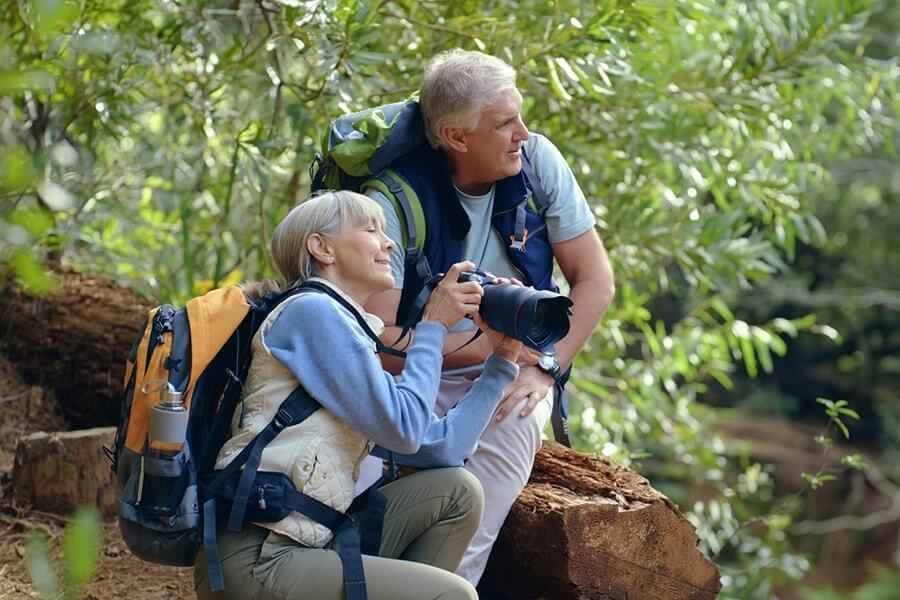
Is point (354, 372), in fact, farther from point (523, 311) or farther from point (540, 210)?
point (540, 210)

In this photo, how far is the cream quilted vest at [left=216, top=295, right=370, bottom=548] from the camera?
2.20 m

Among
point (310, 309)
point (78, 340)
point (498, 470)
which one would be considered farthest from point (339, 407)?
point (78, 340)

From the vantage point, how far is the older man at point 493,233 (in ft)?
9.24

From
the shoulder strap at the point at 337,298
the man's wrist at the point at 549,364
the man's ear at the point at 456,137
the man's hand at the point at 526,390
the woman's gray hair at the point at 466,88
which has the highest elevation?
the woman's gray hair at the point at 466,88

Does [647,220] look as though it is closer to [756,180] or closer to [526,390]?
[756,180]

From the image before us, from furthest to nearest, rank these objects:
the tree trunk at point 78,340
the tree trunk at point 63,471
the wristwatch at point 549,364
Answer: the tree trunk at point 78,340 → the tree trunk at point 63,471 → the wristwatch at point 549,364

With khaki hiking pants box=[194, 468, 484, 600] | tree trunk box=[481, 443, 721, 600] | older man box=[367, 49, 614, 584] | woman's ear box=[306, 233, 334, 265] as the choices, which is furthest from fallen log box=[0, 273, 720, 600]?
woman's ear box=[306, 233, 334, 265]

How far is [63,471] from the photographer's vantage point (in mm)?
3445

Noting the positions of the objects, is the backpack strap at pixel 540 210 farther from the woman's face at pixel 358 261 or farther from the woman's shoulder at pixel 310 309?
the woman's shoulder at pixel 310 309

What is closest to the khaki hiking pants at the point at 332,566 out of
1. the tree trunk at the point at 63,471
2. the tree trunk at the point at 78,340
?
the tree trunk at the point at 63,471

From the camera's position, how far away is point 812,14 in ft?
14.9

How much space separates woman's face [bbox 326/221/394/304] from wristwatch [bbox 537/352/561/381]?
0.66m

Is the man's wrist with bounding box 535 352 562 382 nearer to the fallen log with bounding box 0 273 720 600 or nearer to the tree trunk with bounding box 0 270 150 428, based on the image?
the fallen log with bounding box 0 273 720 600

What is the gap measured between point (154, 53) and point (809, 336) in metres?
7.49
